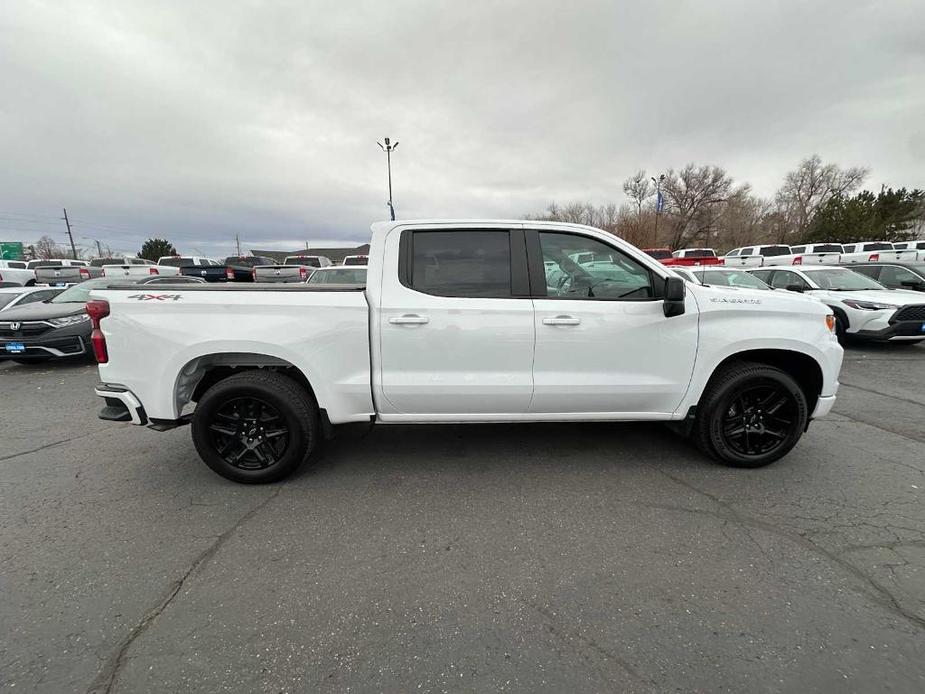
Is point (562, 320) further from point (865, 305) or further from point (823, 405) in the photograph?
point (865, 305)

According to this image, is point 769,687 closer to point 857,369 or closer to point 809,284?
point 857,369

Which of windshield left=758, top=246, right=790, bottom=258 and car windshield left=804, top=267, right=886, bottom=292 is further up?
windshield left=758, top=246, right=790, bottom=258

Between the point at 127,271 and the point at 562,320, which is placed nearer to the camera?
the point at 562,320

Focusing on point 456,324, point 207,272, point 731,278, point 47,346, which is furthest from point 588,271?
point 207,272

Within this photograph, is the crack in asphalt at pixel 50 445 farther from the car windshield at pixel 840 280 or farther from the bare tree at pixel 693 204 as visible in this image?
the bare tree at pixel 693 204

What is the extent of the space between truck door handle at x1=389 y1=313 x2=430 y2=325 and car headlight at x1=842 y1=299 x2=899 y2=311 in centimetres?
920

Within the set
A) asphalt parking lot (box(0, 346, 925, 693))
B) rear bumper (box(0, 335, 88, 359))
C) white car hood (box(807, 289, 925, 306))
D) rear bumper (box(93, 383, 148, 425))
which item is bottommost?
asphalt parking lot (box(0, 346, 925, 693))

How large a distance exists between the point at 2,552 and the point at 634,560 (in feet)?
12.5

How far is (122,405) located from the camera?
3.14 meters

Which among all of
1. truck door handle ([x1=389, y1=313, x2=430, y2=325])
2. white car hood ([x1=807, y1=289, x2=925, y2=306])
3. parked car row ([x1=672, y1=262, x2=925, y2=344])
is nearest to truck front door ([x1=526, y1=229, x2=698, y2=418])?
truck door handle ([x1=389, y1=313, x2=430, y2=325])

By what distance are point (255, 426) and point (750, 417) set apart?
403cm

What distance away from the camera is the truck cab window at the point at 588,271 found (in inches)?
122

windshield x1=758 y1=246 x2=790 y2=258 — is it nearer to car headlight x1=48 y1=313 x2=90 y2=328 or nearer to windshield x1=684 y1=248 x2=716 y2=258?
windshield x1=684 y1=248 x2=716 y2=258

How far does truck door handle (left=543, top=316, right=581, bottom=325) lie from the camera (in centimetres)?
299
